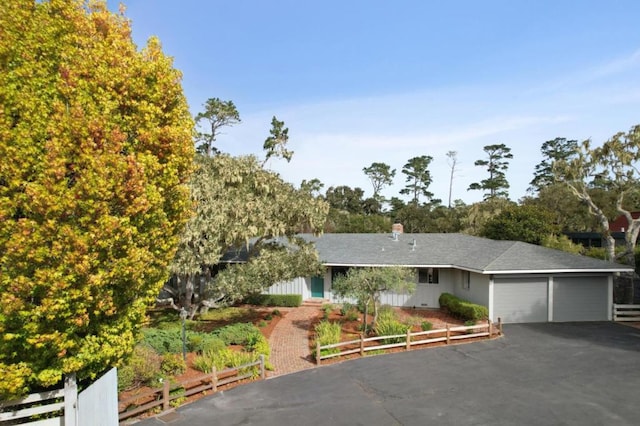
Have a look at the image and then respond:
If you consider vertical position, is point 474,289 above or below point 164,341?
above

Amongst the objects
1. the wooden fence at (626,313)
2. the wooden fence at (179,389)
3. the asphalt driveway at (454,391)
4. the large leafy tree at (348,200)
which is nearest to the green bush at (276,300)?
the asphalt driveway at (454,391)

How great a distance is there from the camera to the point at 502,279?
834 inches

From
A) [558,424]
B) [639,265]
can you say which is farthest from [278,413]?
[639,265]

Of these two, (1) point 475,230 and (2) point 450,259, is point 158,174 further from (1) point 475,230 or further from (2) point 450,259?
(1) point 475,230

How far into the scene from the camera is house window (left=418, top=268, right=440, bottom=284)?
2520 centimetres

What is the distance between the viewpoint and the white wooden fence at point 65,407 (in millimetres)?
7320

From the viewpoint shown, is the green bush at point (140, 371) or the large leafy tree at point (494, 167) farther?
the large leafy tree at point (494, 167)

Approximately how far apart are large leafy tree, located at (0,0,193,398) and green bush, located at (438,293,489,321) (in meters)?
16.6

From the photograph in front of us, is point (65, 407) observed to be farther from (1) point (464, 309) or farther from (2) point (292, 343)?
(1) point (464, 309)

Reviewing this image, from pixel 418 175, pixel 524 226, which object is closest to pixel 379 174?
pixel 418 175

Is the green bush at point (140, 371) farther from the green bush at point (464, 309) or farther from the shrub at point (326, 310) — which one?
the green bush at point (464, 309)

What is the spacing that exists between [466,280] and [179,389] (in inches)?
672

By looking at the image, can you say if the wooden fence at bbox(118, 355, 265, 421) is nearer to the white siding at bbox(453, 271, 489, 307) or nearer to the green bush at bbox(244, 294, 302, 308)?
the green bush at bbox(244, 294, 302, 308)

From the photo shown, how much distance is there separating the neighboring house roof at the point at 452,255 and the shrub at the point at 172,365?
1272cm
